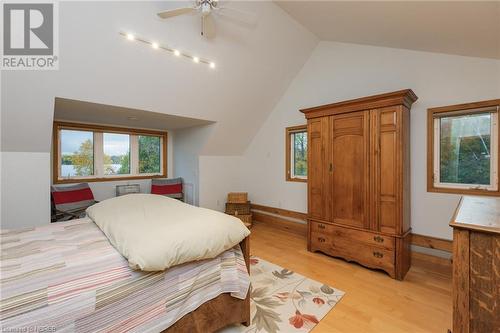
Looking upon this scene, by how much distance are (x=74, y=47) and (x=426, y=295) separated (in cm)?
411

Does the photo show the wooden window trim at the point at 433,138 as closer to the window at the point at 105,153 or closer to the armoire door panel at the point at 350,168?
the armoire door panel at the point at 350,168

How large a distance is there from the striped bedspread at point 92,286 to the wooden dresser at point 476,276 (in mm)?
1196

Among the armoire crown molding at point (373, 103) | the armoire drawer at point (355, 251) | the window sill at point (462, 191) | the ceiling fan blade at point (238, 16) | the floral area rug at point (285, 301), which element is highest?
the ceiling fan blade at point (238, 16)

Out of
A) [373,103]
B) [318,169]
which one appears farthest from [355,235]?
[373,103]

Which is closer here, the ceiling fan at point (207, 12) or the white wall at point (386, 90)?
the ceiling fan at point (207, 12)

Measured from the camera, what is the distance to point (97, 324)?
1.06m

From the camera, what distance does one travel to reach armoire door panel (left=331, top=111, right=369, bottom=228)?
2.64 meters

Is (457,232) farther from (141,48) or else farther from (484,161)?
(141,48)

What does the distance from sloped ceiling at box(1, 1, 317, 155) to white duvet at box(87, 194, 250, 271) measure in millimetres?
1369

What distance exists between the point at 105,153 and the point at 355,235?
168 inches

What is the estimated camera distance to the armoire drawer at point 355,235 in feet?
8.10

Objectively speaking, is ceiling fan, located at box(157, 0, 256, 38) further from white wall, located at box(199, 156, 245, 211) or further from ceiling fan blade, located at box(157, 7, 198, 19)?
white wall, located at box(199, 156, 245, 211)

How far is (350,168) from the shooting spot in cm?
277

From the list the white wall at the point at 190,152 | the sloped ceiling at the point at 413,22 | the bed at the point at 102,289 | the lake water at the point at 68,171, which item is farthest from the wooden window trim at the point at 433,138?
the lake water at the point at 68,171
